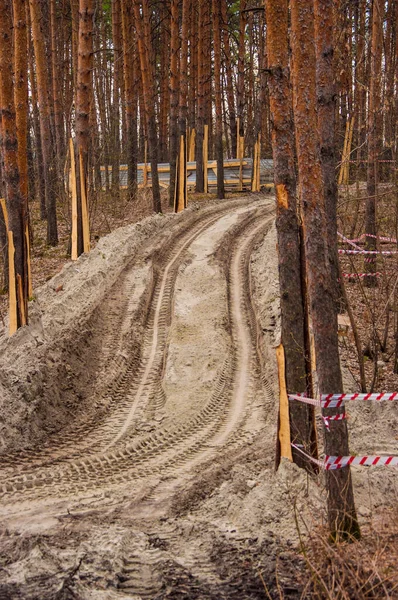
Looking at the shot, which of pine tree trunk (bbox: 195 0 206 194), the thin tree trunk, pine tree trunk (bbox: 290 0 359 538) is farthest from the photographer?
pine tree trunk (bbox: 195 0 206 194)

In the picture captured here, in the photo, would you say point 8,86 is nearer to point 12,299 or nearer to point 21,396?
point 12,299

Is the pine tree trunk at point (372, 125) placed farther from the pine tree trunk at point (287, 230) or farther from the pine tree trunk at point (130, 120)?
the pine tree trunk at point (130, 120)

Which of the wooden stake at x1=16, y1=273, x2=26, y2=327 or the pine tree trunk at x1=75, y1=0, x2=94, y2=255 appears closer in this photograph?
the wooden stake at x1=16, y1=273, x2=26, y2=327

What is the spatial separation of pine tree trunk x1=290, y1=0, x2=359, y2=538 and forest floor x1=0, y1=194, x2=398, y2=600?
344 mm

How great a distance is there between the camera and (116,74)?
30.6 meters

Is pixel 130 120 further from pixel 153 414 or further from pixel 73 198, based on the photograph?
pixel 153 414

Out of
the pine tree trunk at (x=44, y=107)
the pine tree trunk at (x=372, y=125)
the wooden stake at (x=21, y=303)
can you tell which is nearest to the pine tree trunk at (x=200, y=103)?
the pine tree trunk at (x=44, y=107)

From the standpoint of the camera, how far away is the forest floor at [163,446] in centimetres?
552

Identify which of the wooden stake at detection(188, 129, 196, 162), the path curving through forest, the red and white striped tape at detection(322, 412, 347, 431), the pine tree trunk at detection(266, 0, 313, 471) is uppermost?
the wooden stake at detection(188, 129, 196, 162)

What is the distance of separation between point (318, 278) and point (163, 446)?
12.4ft

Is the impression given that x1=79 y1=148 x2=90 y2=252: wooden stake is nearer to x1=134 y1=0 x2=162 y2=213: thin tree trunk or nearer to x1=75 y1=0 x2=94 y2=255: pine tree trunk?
x1=75 y1=0 x2=94 y2=255: pine tree trunk

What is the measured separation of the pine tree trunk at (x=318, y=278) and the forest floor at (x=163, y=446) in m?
0.34

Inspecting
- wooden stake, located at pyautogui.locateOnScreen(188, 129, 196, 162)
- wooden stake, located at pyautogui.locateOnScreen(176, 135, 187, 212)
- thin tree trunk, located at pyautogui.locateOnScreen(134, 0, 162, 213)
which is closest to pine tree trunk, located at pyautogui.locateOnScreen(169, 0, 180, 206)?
thin tree trunk, located at pyautogui.locateOnScreen(134, 0, 162, 213)

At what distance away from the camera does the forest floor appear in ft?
18.1
